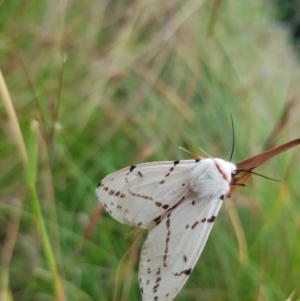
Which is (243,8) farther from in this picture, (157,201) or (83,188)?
(157,201)

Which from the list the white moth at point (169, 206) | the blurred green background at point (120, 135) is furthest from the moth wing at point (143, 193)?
the blurred green background at point (120, 135)

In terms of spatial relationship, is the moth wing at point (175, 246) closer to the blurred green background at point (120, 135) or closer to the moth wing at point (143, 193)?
the moth wing at point (143, 193)

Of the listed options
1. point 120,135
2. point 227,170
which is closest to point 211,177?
point 227,170

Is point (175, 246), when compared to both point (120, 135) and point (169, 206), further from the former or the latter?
point (120, 135)

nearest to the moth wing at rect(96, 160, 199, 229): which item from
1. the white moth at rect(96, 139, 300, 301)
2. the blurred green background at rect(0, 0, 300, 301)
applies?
Answer: the white moth at rect(96, 139, 300, 301)

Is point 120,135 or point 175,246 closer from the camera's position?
point 175,246

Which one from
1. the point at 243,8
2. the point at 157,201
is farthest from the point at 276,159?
the point at 243,8

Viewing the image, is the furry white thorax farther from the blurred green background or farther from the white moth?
the blurred green background

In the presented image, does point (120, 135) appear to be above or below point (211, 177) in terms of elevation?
below
